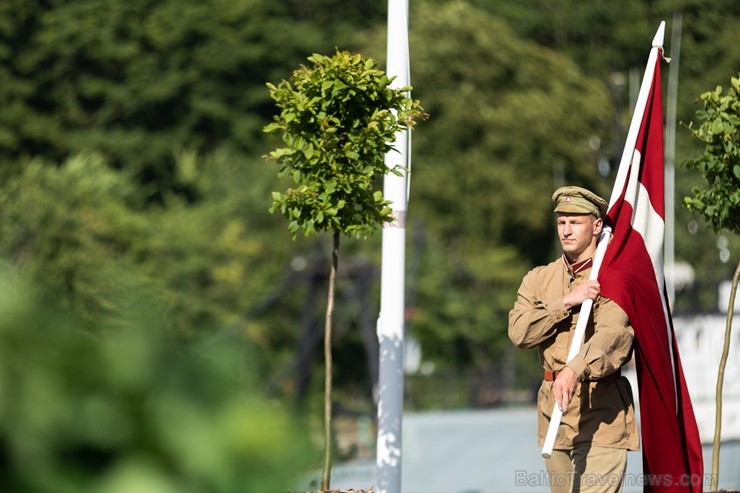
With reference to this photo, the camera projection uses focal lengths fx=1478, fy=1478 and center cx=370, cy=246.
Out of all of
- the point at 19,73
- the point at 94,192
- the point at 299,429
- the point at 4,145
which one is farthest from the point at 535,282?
the point at 19,73

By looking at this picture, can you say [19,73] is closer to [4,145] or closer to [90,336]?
[4,145]

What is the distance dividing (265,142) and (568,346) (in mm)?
36951

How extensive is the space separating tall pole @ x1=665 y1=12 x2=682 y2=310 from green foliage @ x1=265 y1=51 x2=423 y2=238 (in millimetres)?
4060

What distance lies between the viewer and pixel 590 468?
4879 millimetres

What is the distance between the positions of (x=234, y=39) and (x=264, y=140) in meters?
2.96

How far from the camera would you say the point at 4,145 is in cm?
3741

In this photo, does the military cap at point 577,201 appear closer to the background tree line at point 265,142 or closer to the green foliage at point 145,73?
the background tree line at point 265,142

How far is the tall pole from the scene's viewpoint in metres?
17.6

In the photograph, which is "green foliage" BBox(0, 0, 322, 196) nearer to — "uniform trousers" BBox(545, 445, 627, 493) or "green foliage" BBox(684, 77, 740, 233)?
"green foliage" BBox(684, 77, 740, 233)

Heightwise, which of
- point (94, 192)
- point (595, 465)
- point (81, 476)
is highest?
point (94, 192)

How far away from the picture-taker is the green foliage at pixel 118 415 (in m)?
0.99

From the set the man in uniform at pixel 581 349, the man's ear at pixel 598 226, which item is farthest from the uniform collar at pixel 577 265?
the man's ear at pixel 598 226

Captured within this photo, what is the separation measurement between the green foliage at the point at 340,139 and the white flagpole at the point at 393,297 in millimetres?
184

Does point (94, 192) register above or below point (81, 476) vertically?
above
